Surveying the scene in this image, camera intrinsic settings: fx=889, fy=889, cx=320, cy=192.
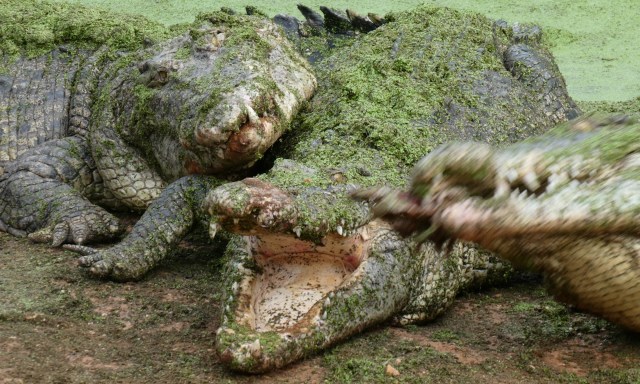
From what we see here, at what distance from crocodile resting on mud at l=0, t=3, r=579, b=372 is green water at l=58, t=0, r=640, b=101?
223 cm

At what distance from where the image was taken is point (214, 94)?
4539 mm

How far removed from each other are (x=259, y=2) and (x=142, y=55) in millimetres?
3751

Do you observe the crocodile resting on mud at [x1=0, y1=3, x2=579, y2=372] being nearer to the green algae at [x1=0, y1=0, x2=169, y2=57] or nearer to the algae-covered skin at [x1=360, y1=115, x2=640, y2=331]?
the algae-covered skin at [x1=360, y1=115, x2=640, y2=331]

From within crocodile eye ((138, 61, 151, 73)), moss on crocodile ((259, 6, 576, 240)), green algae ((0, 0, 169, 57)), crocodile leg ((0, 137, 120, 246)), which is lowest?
crocodile leg ((0, 137, 120, 246))

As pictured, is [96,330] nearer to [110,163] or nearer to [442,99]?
[110,163]

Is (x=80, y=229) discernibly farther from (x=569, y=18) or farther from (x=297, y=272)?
(x=569, y=18)

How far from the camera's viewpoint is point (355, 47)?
5621 millimetres

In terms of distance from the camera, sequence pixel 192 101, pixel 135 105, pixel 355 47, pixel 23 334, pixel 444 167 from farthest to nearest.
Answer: pixel 355 47
pixel 135 105
pixel 192 101
pixel 23 334
pixel 444 167

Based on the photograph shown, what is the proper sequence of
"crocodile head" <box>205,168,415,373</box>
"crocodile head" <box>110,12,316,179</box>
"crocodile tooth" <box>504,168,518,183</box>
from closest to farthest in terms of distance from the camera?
1. "crocodile tooth" <box>504,168,518,183</box>
2. "crocodile head" <box>205,168,415,373</box>
3. "crocodile head" <box>110,12,316,179</box>

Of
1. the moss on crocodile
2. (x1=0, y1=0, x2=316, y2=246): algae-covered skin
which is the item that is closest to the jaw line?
the moss on crocodile

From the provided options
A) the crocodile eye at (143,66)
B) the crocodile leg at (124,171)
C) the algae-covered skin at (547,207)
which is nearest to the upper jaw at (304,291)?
the algae-covered skin at (547,207)

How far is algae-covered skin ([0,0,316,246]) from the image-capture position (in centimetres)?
458

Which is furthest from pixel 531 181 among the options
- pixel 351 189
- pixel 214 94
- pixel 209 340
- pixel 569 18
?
pixel 569 18

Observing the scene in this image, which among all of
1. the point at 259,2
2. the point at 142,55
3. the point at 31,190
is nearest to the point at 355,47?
the point at 142,55
